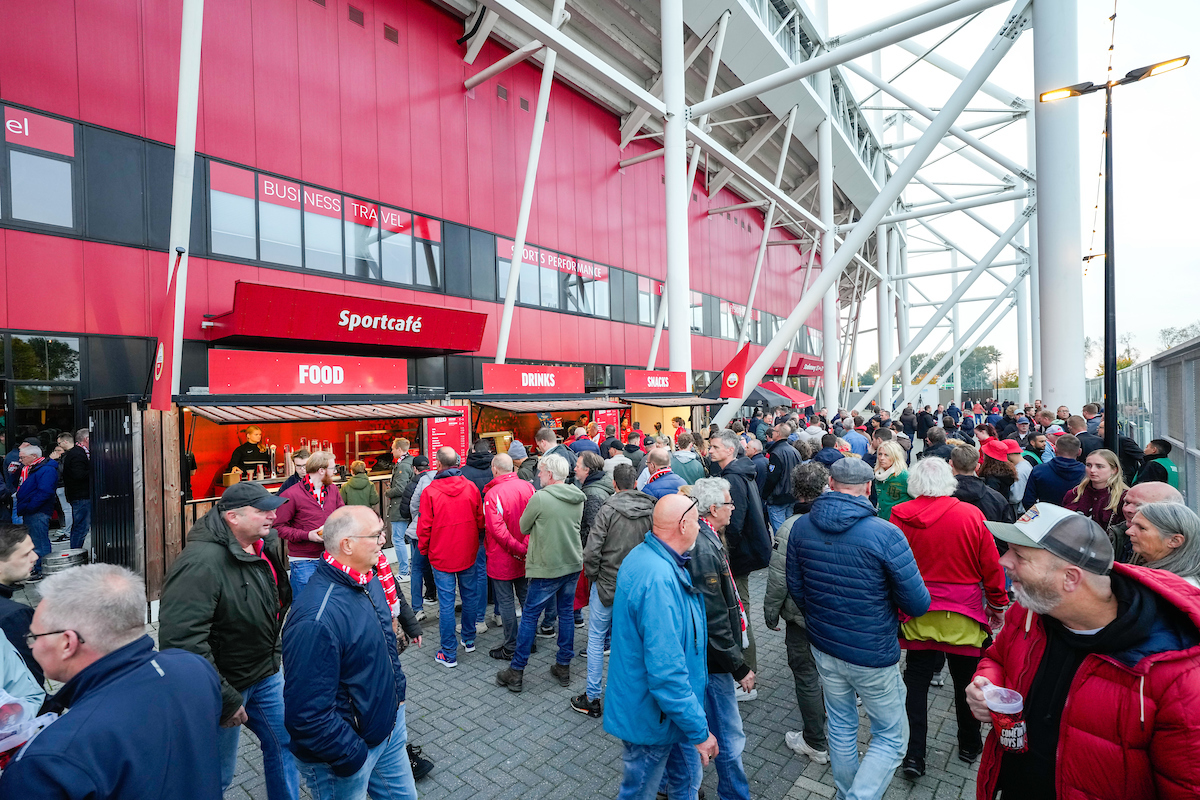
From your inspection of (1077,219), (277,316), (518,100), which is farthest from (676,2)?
(277,316)

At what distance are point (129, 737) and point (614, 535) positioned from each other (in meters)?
2.93

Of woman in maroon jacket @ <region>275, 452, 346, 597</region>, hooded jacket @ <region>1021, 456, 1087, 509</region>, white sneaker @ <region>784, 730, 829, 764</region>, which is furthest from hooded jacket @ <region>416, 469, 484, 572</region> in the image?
hooded jacket @ <region>1021, 456, 1087, 509</region>

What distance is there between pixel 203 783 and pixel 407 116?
1330 cm

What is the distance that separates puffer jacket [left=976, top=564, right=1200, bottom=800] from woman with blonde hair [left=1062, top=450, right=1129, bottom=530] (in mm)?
3082

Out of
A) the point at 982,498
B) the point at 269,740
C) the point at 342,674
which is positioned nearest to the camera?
the point at 342,674

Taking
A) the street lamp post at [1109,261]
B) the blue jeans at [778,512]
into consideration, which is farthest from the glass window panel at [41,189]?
the street lamp post at [1109,261]

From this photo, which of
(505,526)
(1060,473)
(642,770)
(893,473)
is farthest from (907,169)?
(642,770)

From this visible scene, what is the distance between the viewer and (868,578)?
9.31 feet

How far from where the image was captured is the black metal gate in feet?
21.8

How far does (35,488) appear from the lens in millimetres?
7445

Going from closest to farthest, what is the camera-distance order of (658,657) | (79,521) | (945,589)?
1. (658,657)
2. (945,589)
3. (79,521)

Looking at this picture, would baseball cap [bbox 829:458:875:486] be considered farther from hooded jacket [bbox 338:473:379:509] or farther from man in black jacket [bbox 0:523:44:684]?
hooded jacket [bbox 338:473:379:509]

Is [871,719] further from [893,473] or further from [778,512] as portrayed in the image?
[778,512]

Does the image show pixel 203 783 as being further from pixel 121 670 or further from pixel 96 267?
pixel 96 267
